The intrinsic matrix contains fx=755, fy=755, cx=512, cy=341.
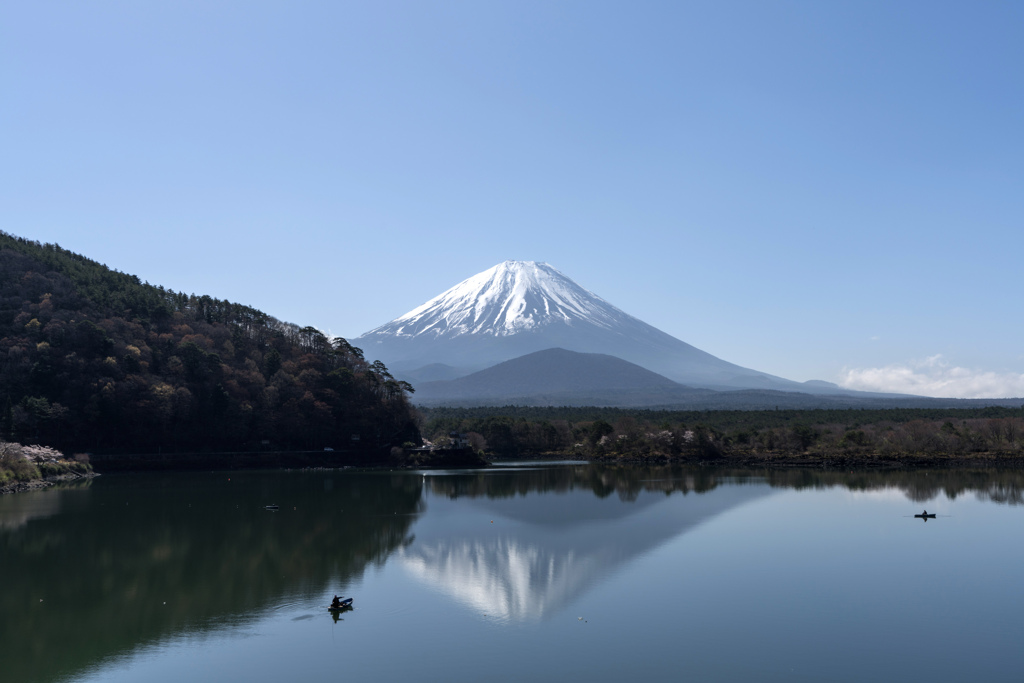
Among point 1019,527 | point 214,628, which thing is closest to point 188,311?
point 214,628

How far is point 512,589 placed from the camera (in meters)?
20.9

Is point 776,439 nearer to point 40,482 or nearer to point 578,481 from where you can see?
point 578,481

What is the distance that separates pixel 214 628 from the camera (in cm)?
1656

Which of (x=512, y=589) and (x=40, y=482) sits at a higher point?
(x=40, y=482)

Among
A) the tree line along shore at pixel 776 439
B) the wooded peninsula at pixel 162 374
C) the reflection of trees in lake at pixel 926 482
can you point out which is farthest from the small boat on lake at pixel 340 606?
the tree line along shore at pixel 776 439

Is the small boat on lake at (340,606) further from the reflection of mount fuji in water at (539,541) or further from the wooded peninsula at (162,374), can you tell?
the wooded peninsula at (162,374)

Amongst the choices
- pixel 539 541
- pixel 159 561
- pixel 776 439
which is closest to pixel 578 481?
pixel 539 541

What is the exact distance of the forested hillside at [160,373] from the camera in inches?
2365

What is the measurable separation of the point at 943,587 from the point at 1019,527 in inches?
544

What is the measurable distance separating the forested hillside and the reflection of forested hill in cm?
1851

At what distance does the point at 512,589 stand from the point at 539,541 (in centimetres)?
804

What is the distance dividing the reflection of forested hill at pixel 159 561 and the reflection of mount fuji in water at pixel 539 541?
2.20m

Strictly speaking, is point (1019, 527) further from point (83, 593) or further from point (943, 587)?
point (83, 593)

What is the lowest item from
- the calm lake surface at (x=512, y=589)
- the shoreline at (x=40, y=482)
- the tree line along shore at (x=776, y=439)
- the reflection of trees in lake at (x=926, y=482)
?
the calm lake surface at (x=512, y=589)
